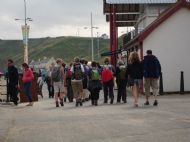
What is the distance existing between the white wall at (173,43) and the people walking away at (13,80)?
9.13 meters

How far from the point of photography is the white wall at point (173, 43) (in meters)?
31.3

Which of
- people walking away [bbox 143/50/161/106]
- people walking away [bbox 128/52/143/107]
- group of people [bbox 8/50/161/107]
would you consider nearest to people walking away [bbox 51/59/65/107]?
group of people [bbox 8/50/161/107]

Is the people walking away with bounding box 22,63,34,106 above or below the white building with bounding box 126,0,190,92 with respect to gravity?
below

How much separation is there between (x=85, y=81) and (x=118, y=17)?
28.6 metres

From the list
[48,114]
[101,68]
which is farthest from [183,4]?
[48,114]

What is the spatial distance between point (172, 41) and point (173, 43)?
111 millimetres

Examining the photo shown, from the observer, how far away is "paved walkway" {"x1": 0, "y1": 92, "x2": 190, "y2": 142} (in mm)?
12141

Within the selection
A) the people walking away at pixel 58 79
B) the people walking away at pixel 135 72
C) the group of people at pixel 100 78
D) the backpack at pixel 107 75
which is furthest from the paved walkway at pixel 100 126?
the backpack at pixel 107 75

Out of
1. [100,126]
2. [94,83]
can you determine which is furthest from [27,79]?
[100,126]

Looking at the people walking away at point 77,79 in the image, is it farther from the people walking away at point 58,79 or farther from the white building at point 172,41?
the white building at point 172,41

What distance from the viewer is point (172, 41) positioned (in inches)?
1237

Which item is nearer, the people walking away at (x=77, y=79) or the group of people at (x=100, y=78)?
the group of people at (x=100, y=78)

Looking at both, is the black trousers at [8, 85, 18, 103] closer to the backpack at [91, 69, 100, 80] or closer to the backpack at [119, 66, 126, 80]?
the backpack at [91, 69, 100, 80]

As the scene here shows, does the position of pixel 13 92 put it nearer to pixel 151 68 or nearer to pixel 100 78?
pixel 100 78
